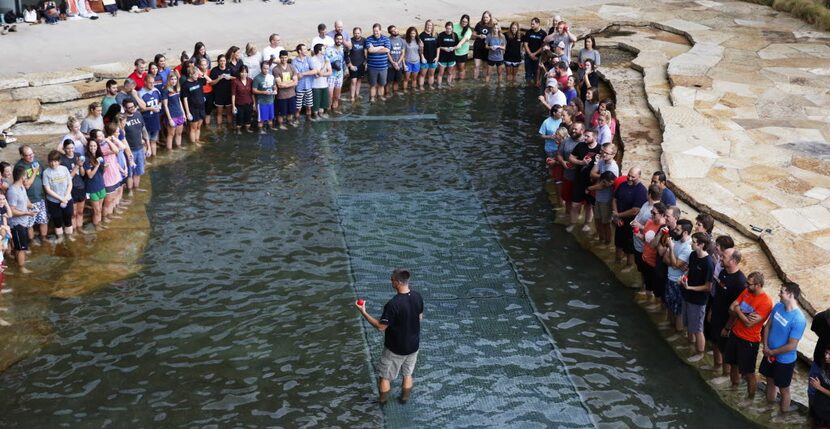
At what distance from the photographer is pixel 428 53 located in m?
21.1

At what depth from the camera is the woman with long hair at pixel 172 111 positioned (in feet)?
54.9

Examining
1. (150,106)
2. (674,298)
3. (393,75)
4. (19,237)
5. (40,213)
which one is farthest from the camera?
(393,75)

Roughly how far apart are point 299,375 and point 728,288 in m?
4.66

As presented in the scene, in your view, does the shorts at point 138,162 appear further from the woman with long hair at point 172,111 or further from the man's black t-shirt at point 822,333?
the man's black t-shirt at point 822,333

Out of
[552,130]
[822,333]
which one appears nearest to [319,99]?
[552,130]

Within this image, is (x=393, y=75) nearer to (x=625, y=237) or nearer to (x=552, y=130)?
(x=552, y=130)

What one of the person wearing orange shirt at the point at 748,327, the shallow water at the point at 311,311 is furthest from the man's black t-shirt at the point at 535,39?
the person wearing orange shirt at the point at 748,327

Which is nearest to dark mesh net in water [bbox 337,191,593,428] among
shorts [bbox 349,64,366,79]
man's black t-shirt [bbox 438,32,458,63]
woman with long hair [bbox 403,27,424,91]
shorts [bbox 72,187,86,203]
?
shorts [bbox 72,187,86,203]

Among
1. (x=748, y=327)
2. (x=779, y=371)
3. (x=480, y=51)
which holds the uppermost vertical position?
(x=480, y=51)

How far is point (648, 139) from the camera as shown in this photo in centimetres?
1680

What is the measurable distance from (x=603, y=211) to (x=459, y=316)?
9.74 feet

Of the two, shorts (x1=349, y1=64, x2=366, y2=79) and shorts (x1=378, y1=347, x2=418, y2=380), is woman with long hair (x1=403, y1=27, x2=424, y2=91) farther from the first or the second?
shorts (x1=378, y1=347, x2=418, y2=380)

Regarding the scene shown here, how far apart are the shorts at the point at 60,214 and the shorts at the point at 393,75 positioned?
27.6ft

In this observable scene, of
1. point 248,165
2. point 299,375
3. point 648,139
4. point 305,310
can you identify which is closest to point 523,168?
point 648,139
